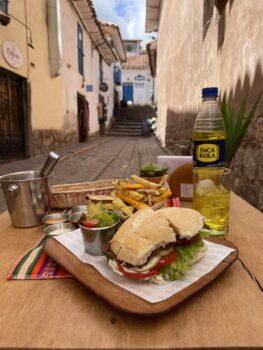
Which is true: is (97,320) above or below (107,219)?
below

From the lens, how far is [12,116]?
666 cm

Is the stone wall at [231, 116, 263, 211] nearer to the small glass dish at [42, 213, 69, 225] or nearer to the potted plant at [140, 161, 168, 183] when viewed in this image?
the potted plant at [140, 161, 168, 183]

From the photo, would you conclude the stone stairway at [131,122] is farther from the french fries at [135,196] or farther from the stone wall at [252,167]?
the french fries at [135,196]

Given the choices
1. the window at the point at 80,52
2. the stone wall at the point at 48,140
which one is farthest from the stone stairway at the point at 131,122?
the stone wall at the point at 48,140

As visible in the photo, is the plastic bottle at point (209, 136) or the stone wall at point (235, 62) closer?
the plastic bottle at point (209, 136)

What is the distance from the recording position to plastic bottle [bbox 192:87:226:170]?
1.04 meters

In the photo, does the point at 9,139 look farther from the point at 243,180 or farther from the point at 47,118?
the point at 243,180

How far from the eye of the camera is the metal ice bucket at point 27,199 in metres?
1.13

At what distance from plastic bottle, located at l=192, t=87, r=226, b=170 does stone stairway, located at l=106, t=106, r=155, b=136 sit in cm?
1752

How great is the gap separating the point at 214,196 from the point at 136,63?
32.7m

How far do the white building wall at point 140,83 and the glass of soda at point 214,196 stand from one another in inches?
1251

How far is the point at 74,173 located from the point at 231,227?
4768mm

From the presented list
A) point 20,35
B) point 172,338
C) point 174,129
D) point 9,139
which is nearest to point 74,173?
point 9,139

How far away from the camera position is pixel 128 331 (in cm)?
60
